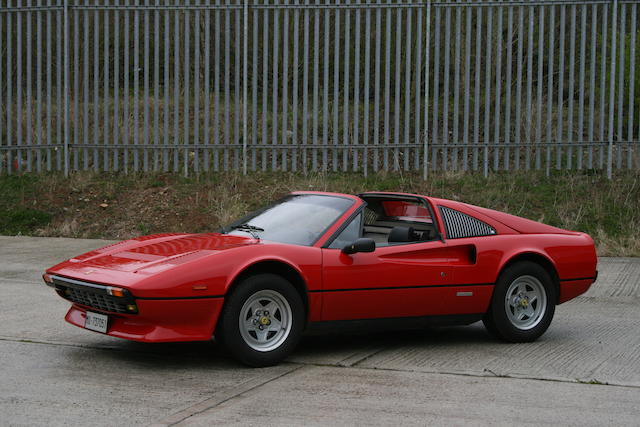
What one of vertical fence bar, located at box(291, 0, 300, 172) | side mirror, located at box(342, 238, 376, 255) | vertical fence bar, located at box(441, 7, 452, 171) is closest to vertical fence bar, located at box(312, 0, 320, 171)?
vertical fence bar, located at box(291, 0, 300, 172)

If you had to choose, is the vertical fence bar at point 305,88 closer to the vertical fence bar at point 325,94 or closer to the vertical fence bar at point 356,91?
the vertical fence bar at point 325,94

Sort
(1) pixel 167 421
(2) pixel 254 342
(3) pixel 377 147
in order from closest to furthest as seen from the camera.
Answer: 1. (1) pixel 167 421
2. (2) pixel 254 342
3. (3) pixel 377 147

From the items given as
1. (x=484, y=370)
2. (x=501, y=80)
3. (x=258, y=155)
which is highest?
(x=501, y=80)

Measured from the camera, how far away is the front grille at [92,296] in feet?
19.0

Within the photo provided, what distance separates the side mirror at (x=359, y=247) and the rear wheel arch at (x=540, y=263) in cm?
139

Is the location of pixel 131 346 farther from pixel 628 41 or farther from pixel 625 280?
pixel 628 41

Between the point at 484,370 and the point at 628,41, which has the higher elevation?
the point at 628,41

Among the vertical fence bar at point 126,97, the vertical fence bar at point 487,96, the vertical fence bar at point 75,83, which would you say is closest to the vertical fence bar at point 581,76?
the vertical fence bar at point 487,96

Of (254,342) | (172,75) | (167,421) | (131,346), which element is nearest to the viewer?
(167,421)

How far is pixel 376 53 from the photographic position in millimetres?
14234

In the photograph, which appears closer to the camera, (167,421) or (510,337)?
(167,421)

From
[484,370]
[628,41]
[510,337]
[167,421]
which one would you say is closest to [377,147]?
[628,41]

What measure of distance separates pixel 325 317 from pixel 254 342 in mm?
618

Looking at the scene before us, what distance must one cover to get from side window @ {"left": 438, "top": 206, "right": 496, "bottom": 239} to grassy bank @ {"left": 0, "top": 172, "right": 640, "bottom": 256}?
6.07 metres
